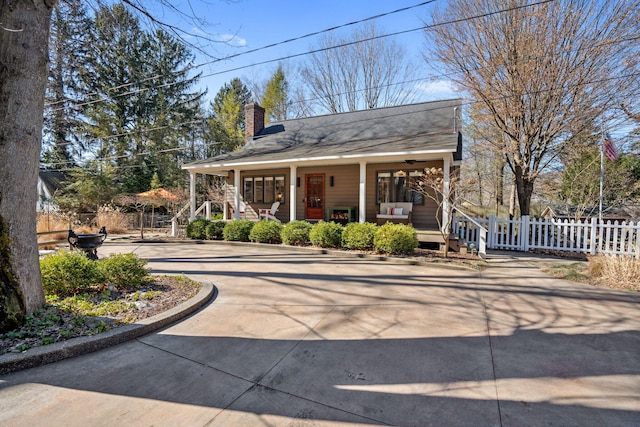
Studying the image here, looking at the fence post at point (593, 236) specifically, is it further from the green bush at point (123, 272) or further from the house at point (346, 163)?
the green bush at point (123, 272)

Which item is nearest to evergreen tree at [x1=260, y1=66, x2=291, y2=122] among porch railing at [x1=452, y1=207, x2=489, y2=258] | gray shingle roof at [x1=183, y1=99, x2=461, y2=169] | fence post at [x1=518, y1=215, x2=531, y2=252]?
gray shingle roof at [x1=183, y1=99, x2=461, y2=169]

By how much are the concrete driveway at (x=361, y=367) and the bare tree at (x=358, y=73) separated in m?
20.6

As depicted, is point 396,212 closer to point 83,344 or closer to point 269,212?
point 269,212

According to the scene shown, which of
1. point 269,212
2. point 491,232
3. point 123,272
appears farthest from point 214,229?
point 491,232

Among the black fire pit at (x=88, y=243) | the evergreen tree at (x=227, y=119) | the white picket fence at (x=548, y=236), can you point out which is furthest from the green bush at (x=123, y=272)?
the evergreen tree at (x=227, y=119)

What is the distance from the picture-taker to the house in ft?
33.9

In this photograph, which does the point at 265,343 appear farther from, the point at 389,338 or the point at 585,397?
the point at 585,397

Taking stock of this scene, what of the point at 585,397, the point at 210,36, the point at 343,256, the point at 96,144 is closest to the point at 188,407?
the point at 585,397

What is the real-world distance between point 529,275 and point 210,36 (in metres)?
7.78

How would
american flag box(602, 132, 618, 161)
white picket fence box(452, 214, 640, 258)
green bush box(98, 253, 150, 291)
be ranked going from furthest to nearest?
american flag box(602, 132, 618, 161)
white picket fence box(452, 214, 640, 258)
green bush box(98, 253, 150, 291)

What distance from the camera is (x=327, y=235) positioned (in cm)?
920

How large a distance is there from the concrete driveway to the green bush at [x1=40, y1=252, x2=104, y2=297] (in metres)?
1.81

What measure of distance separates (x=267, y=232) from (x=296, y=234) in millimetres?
1132

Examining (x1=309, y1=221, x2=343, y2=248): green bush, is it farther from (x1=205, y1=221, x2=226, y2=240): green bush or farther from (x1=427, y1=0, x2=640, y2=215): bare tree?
(x1=427, y1=0, x2=640, y2=215): bare tree
